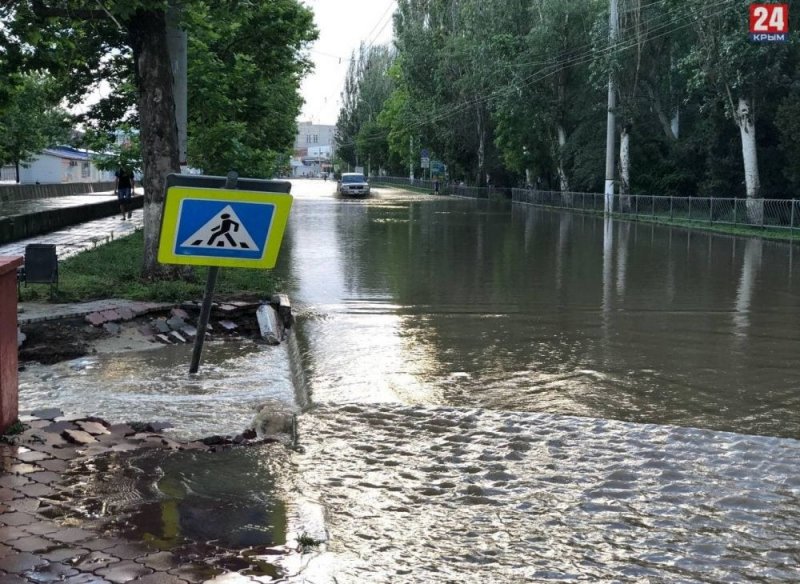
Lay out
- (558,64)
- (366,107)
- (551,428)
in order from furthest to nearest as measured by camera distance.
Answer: (366,107) < (558,64) < (551,428)

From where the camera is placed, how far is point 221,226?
8156mm

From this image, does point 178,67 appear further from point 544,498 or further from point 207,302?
point 544,498

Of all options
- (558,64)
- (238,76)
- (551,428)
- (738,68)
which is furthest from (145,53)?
(558,64)

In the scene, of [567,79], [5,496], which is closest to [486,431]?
[5,496]

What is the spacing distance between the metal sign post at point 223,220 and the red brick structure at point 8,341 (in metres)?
1.75

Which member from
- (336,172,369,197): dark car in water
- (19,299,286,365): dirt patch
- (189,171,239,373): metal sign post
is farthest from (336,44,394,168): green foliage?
(189,171,239,373): metal sign post

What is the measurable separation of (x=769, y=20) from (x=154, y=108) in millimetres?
26440

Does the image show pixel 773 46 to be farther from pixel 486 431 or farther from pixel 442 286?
pixel 486 431

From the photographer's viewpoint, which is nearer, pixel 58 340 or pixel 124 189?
pixel 58 340

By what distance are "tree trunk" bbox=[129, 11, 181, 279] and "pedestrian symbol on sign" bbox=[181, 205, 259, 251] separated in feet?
18.7

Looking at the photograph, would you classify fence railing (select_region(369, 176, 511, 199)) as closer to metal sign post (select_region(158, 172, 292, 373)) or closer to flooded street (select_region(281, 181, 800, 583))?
flooded street (select_region(281, 181, 800, 583))

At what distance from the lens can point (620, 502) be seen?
19.4 feet

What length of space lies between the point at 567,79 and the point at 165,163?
47.3 meters

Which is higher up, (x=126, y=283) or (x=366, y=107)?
(x=366, y=107)
